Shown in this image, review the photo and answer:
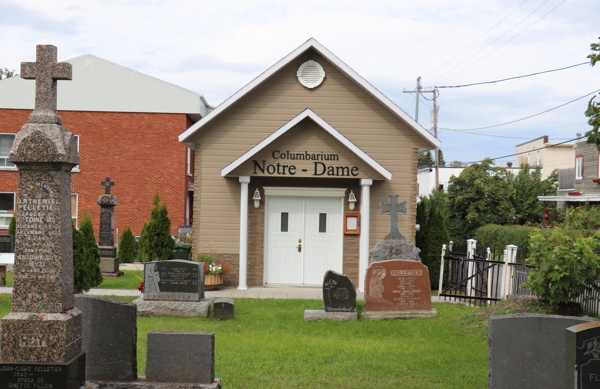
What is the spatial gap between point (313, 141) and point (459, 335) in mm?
7792

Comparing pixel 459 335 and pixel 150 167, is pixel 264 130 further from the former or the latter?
pixel 150 167

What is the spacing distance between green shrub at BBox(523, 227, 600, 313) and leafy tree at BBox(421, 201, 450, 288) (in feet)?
27.3

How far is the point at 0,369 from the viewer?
668cm

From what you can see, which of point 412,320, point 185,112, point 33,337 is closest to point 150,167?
point 185,112

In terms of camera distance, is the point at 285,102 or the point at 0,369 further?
the point at 285,102

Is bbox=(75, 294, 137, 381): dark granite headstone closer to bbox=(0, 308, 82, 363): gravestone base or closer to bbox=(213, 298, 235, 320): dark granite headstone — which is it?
bbox=(0, 308, 82, 363): gravestone base

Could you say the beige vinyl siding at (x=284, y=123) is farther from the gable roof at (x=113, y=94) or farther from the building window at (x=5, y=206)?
the building window at (x=5, y=206)

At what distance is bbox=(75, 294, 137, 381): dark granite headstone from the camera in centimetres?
772

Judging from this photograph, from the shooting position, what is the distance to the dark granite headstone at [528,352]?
746 cm

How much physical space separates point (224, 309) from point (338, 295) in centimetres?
225

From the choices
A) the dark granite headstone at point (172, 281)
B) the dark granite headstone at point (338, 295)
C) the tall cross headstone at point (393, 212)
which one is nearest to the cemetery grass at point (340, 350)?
the dark granite headstone at point (338, 295)

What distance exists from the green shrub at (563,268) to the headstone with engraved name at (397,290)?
2.87 meters

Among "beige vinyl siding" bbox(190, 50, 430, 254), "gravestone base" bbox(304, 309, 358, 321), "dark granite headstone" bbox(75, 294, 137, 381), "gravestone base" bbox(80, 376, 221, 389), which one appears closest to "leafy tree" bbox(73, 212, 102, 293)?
"beige vinyl siding" bbox(190, 50, 430, 254)

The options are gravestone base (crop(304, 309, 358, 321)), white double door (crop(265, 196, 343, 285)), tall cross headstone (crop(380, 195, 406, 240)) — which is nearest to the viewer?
gravestone base (crop(304, 309, 358, 321))
